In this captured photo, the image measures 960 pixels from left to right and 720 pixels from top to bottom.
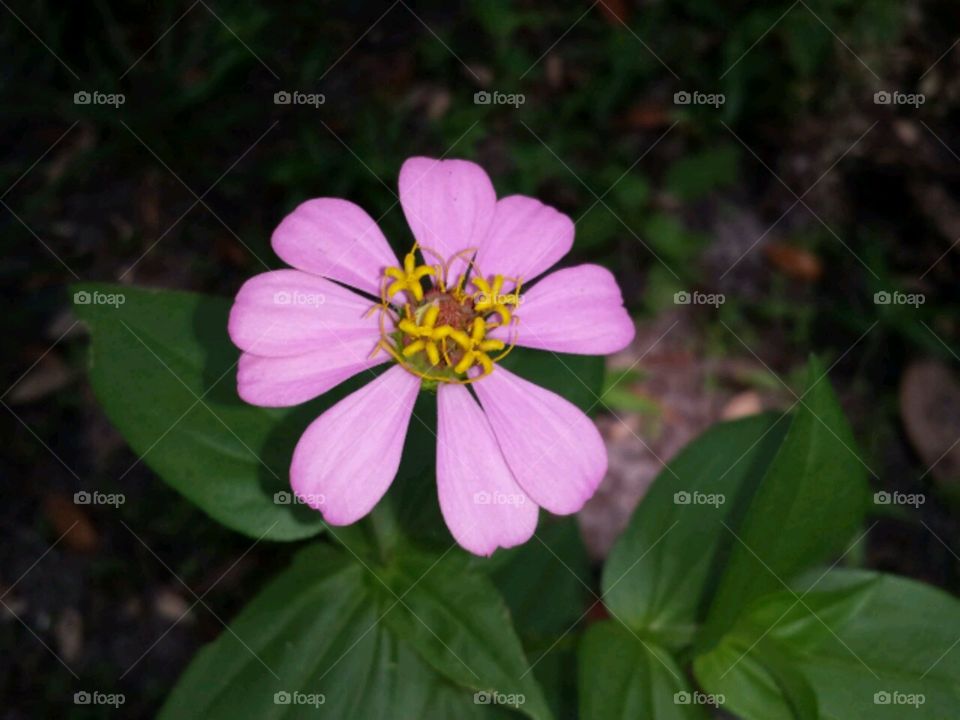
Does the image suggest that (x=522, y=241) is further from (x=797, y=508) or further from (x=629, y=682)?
(x=629, y=682)

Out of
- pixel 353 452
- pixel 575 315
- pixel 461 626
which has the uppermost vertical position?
pixel 575 315

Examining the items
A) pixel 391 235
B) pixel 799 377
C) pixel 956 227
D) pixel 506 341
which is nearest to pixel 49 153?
pixel 391 235

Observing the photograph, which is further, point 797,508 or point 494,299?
point 797,508

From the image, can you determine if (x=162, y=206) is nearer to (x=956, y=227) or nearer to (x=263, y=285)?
(x=263, y=285)

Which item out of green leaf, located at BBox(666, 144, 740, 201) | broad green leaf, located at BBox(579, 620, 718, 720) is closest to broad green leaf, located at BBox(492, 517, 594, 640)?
broad green leaf, located at BBox(579, 620, 718, 720)

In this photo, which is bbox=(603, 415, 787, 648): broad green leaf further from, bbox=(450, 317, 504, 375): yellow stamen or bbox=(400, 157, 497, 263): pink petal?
bbox=(400, 157, 497, 263): pink petal

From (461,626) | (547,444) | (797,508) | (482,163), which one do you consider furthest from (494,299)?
(482,163)
